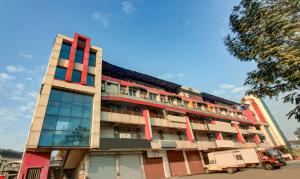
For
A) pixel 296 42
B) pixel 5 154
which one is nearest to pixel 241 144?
pixel 296 42

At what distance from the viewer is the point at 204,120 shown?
36.4 m

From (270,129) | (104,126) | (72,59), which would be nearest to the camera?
(104,126)

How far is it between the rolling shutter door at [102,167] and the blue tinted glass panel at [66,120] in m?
2.66

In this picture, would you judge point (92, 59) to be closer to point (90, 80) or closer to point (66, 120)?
point (90, 80)

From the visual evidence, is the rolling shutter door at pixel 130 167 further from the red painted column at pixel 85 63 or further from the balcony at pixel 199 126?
the balcony at pixel 199 126

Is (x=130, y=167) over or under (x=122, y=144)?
under

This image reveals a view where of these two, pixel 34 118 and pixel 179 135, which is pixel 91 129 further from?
pixel 179 135

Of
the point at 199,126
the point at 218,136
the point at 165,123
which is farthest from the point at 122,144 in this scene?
the point at 218,136

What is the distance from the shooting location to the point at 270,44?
10.3m

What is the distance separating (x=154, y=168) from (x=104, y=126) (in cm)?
941

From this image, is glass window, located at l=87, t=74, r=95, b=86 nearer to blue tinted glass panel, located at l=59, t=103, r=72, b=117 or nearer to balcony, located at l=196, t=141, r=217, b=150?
blue tinted glass panel, located at l=59, t=103, r=72, b=117

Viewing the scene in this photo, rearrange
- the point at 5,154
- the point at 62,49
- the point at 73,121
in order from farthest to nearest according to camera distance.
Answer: the point at 5,154
the point at 62,49
the point at 73,121

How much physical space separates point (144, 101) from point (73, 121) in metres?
11.9

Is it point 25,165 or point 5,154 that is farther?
point 5,154
